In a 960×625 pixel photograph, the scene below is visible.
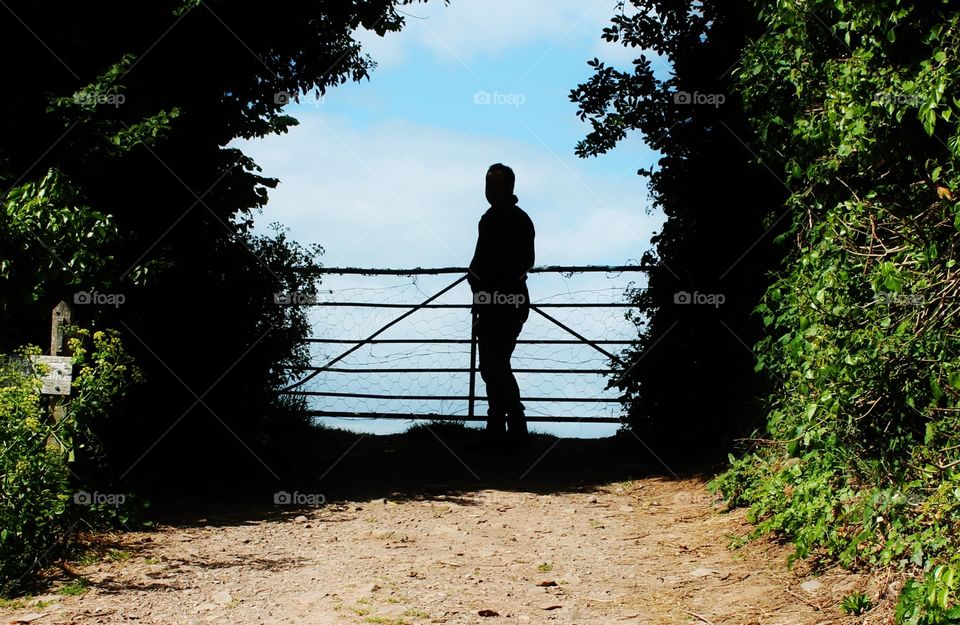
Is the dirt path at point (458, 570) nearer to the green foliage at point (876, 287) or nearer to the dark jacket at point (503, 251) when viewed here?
the green foliage at point (876, 287)

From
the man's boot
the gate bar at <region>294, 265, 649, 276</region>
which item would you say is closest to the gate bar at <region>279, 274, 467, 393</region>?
the gate bar at <region>294, 265, 649, 276</region>

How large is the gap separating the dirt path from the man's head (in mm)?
3320

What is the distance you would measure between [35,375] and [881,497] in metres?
4.93

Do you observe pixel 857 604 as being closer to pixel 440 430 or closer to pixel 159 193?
pixel 159 193

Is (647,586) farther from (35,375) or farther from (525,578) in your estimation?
(35,375)

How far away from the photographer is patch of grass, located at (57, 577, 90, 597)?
16.5ft

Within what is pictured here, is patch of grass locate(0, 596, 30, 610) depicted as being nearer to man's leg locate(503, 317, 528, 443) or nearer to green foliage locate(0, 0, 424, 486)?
green foliage locate(0, 0, 424, 486)

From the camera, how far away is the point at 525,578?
530cm

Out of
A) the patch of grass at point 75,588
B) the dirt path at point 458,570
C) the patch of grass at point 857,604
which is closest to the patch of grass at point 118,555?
the dirt path at point 458,570

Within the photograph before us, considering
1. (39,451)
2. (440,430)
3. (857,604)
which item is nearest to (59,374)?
(39,451)

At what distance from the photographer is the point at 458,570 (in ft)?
17.8

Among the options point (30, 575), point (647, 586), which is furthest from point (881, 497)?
point (30, 575)

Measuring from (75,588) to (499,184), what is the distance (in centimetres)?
563

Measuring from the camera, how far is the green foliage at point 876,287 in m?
4.29
